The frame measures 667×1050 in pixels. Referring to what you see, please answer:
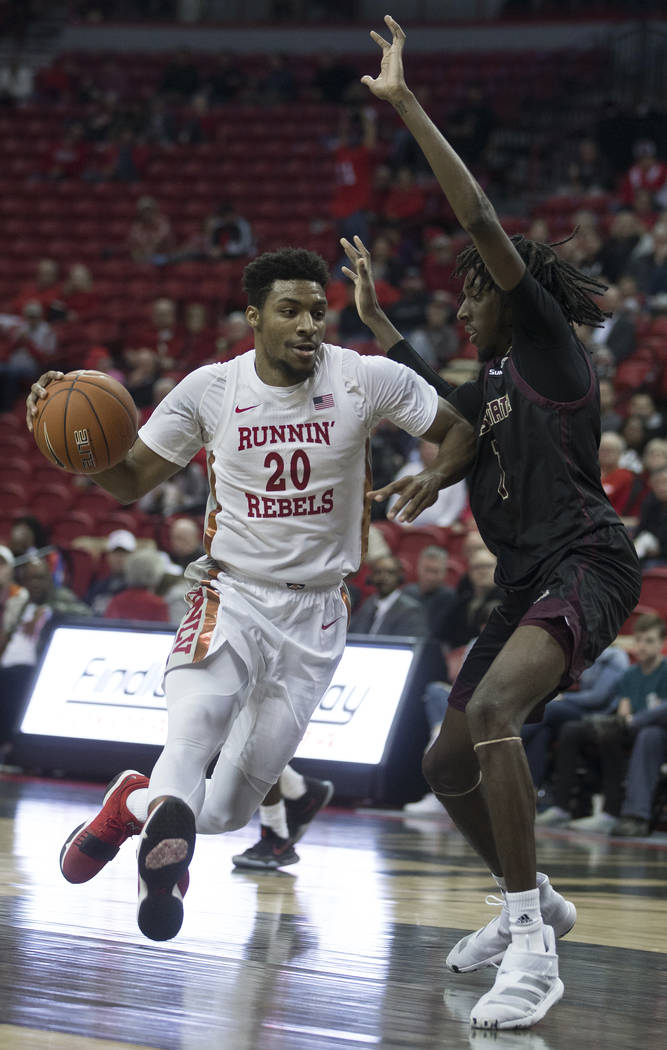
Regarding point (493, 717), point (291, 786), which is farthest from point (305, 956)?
point (291, 786)

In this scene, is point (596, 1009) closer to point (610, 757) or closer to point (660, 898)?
point (660, 898)

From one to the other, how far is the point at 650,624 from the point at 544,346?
5034 millimetres

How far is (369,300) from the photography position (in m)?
4.66

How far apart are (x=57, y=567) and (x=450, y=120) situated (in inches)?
383

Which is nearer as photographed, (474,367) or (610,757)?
(610,757)

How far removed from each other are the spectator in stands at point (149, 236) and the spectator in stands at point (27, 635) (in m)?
8.87

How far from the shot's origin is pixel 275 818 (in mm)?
6391

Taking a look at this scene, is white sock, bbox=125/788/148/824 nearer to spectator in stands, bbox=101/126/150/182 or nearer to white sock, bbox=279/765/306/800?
white sock, bbox=279/765/306/800

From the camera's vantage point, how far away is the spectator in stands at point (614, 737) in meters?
8.60

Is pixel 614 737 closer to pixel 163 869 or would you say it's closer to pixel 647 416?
pixel 647 416

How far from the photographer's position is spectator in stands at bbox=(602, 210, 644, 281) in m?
14.2

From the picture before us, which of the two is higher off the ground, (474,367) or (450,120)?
(450,120)

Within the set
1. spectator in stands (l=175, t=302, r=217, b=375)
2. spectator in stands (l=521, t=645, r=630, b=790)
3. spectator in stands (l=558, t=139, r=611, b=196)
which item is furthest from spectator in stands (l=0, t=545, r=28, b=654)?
spectator in stands (l=558, t=139, r=611, b=196)

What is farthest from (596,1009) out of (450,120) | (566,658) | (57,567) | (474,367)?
(450,120)
